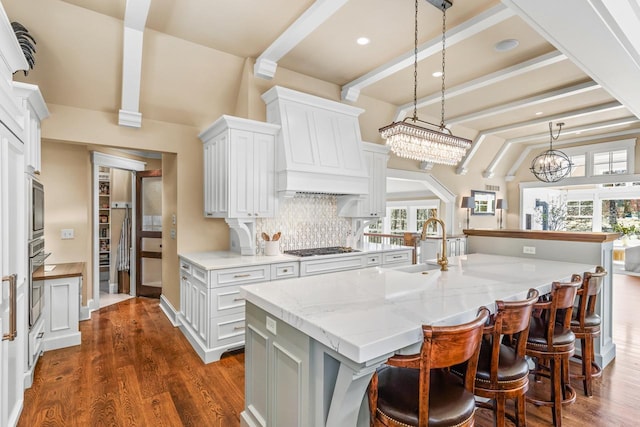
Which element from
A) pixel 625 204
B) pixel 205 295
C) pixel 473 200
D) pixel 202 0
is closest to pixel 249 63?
pixel 202 0

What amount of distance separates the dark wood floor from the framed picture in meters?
4.35

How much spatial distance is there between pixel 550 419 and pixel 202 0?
4.14 metres

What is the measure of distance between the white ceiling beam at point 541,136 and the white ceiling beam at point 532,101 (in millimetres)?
2231

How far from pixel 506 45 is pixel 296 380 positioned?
12.7 feet

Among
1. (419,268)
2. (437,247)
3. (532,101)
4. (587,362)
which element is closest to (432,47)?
(419,268)

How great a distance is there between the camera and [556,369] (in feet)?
6.98

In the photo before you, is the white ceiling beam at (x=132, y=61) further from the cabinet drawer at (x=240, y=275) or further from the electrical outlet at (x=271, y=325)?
the electrical outlet at (x=271, y=325)

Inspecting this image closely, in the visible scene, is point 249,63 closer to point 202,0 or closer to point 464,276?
point 202,0

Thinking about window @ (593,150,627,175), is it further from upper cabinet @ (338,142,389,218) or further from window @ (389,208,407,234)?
upper cabinet @ (338,142,389,218)

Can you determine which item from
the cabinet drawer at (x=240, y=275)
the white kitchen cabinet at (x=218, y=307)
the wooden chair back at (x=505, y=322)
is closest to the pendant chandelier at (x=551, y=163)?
the cabinet drawer at (x=240, y=275)

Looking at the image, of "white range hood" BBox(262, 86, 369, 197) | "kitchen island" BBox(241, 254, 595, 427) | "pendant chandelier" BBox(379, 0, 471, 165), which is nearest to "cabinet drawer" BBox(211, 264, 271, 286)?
"white range hood" BBox(262, 86, 369, 197)

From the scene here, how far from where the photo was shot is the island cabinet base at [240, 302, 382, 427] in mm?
1367

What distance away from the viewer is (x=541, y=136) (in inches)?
285

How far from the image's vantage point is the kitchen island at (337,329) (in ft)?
4.37
